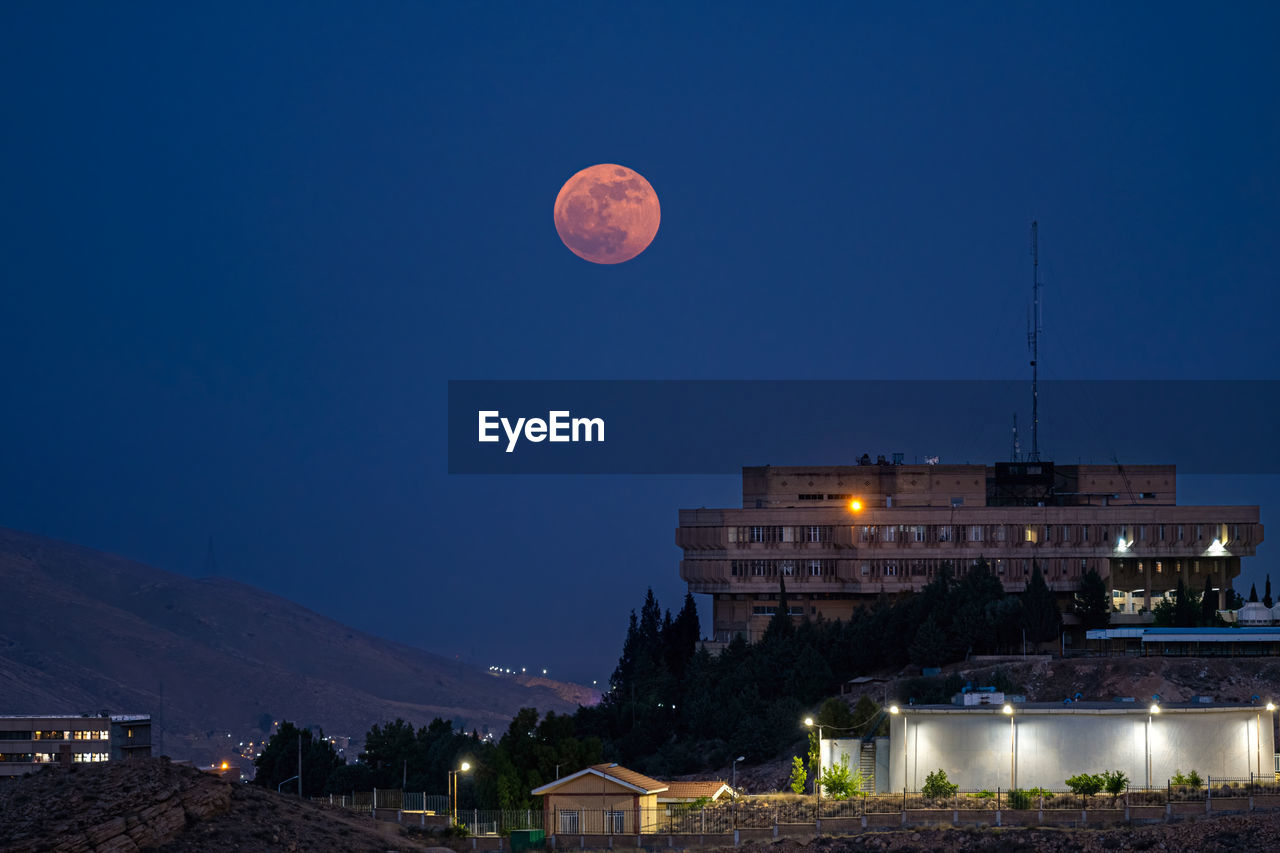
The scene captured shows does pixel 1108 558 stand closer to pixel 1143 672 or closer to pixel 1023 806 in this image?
pixel 1143 672

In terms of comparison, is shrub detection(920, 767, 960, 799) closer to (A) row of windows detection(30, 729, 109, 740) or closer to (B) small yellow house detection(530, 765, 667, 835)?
(B) small yellow house detection(530, 765, 667, 835)

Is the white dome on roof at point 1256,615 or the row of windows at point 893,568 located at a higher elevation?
the row of windows at point 893,568

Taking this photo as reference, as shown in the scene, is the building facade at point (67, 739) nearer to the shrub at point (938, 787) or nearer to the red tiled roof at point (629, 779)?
the red tiled roof at point (629, 779)

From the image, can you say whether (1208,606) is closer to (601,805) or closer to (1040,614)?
(1040,614)

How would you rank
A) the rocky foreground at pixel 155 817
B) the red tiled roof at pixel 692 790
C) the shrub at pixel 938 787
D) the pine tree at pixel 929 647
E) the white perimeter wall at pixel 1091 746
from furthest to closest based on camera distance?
the pine tree at pixel 929 647
the white perimeter wall at pixel 1091 746
the shrub at pixel 938 787
the red tiled roof at pixel 692 790
the rocky foreground at pixel 155 817

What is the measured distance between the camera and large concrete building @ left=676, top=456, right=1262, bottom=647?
117 meters

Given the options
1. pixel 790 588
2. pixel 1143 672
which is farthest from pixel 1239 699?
pixel 790 588

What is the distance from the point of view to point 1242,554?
11694 cm

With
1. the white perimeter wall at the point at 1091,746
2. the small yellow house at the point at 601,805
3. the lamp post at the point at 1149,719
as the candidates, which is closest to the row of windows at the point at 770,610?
the white perimeter wall at the point at 1091,746

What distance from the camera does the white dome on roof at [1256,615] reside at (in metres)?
103

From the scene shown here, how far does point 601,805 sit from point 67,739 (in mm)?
81769

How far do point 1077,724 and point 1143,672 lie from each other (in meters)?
22.0

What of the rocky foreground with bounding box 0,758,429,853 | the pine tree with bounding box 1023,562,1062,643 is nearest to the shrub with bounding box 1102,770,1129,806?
the rocky foreground with bounding box 0,758,429,853

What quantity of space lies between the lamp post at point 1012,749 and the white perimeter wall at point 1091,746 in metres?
0.05
